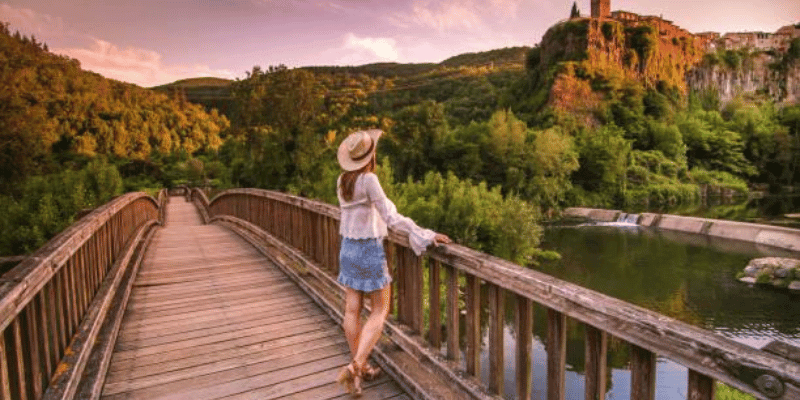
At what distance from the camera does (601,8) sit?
318 ft

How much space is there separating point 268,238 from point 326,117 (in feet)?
46.2

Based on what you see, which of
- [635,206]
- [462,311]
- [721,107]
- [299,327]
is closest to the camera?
[299,327]

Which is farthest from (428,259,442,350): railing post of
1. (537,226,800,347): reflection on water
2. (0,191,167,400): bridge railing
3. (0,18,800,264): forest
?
(0,18,800,264): forest

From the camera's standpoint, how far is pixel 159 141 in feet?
263

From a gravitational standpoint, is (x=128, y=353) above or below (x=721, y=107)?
below

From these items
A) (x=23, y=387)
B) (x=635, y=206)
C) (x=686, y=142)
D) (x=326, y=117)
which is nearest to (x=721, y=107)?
(x=686, y=142)

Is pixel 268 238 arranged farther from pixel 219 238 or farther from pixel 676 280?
pixel 676 280

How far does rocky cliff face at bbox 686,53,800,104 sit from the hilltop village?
5.85 m

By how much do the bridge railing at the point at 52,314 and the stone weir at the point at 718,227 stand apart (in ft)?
123

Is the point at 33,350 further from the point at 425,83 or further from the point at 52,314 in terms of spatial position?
the point at 425,83

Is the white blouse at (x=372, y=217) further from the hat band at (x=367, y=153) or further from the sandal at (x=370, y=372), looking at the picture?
the sandal at (x=370, y=372)

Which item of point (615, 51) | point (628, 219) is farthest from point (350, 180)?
point (615, 51)

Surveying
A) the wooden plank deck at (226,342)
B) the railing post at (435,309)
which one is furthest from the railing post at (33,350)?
the railing post at (435,309)

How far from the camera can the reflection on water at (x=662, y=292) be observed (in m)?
13.6
